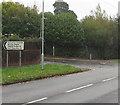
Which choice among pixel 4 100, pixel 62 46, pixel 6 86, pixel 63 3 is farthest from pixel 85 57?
pixel 63 3

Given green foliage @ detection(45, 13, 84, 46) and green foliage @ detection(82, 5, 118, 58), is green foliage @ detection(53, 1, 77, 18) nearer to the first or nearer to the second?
green foliage @ detection(82, 5, 118, 58)

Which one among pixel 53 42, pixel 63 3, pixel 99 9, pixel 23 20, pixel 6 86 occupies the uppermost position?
pixel 63 3

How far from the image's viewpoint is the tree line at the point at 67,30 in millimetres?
41938

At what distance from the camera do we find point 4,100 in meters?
9.90

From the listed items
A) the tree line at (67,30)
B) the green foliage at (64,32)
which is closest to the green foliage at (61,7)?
the tree line at (67,30)

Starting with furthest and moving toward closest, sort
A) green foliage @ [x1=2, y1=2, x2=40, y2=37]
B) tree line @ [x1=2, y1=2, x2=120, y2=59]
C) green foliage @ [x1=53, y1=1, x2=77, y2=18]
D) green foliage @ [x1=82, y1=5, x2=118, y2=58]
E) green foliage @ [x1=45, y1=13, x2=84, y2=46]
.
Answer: green foliage @ [x1=53, y1=1, x2=77, y2=18]
green foliage @ [x1=82, y1=5, x2=118, y2=58]
green foliage @ [x1=45, y1=13, x2=84, y2=46]
tree line @ [x1=2, y1=2, x2=120, y2=59]
green foliage @ [x1=2, y1=2, x2=40, y2=37]

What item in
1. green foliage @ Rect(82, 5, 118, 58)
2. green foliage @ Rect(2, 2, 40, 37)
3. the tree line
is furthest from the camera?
green foliage @ Rect(82, 5, 118, 58)

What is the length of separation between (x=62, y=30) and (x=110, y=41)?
28.6ft

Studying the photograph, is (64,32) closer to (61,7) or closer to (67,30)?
(67,30)

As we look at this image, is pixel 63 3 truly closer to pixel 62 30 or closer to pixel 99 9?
pixel 99 9

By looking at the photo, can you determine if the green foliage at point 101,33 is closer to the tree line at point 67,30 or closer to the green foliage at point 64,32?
the tree line at point 67,30

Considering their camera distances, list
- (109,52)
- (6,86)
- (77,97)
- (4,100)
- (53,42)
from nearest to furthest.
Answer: (4,100), (77,97), (6,86), (53,42), (109,52)

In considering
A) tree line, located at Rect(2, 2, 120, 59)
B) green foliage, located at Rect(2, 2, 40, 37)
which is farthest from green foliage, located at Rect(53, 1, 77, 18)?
green foliage, located at Rect(2, 2, 40, 37)

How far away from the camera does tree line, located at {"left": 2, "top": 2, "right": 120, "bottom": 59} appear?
41.9 metres
